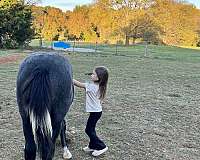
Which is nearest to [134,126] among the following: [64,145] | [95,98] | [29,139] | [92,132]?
[92,132]

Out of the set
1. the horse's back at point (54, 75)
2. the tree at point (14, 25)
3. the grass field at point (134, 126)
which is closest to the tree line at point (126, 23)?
the tree at point (14, 25)

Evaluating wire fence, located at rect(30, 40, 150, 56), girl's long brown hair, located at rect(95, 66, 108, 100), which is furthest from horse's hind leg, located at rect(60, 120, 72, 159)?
wire fence, located at rect(30, 40, 150, 56)

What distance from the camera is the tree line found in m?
40.5

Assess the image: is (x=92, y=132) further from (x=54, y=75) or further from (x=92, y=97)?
(x=54, y=75)

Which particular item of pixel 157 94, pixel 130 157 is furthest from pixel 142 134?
pixel 157 94

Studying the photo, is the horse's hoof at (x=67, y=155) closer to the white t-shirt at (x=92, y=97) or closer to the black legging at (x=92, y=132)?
the black legging at (x=92, y=132)

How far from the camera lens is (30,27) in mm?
28188

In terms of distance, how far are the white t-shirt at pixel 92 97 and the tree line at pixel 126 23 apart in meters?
33.0

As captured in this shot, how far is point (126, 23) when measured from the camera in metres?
40.5

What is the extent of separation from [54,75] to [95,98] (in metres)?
1.09

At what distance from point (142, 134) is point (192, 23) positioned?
43633mm

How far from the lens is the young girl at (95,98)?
435 centimetres

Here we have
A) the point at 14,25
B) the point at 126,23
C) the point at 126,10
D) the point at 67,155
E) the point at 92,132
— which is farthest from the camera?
the point at 126,10

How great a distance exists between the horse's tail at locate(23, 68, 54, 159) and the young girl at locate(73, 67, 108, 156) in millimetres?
1047
